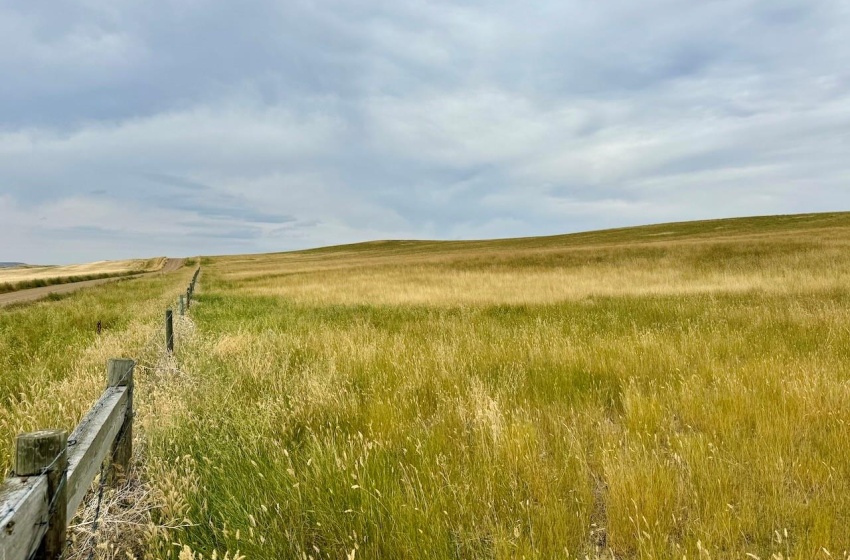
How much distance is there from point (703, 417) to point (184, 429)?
4897mm

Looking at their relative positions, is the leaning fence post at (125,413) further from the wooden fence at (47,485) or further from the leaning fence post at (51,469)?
the leaning fence post at (51,469)

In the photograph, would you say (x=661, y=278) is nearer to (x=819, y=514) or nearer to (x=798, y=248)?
(x=798, y=248)

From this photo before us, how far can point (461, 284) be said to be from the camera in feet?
80.8

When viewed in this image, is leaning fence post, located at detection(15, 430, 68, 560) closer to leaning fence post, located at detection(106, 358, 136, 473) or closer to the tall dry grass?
the tall dry grass

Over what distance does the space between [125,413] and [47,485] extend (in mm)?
1823

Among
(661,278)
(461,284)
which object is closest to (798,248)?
(661,278)

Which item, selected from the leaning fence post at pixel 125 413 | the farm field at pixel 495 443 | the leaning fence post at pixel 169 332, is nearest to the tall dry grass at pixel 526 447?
the farm field at pixel 495 443

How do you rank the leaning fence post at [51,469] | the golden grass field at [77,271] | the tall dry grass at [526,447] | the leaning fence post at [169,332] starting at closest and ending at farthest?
the leaning fence post at [51,469] → the tall dry grass at [526,447] → the leaning fence post at [169,332] → the golden grass field at [77,271]

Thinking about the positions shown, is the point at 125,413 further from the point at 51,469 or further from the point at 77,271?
the point at 77,271

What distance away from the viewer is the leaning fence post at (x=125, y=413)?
11.2 ft

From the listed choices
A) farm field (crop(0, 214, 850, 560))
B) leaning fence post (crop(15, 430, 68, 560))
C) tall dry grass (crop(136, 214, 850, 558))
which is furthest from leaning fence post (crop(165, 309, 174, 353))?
leaning fence post (crop(15, 430, 68, 560))

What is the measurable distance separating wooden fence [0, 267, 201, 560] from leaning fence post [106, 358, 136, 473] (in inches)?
23.1

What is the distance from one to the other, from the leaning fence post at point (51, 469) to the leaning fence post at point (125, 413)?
4.81 ft

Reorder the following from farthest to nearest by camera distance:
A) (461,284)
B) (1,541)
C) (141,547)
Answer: (461,284), (141,547), (1,541)
